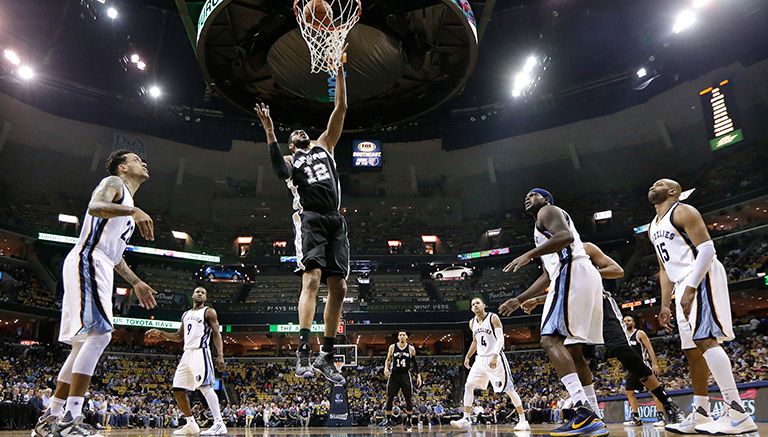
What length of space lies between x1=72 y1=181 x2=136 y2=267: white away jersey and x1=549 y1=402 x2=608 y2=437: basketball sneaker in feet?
13.8

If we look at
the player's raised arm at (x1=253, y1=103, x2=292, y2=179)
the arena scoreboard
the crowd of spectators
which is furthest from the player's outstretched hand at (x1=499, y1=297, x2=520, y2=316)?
the arena scoreboard

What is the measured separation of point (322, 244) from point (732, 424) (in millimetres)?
3990

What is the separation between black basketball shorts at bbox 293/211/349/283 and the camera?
4984mm

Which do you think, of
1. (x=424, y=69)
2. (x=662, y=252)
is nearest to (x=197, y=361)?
→ (x=662, y=252)

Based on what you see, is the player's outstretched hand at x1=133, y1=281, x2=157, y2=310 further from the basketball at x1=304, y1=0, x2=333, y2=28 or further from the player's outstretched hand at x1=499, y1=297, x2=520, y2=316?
the basketball at x1=304, y1=0, x2=333, y2=28

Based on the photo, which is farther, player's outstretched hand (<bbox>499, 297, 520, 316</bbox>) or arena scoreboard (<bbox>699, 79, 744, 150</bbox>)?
arena scoreboard (<bbox>699, 79, 744, 150</bbox>)

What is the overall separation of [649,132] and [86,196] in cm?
3589

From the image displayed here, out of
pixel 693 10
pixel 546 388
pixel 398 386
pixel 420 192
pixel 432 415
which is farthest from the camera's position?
pixel 420 192

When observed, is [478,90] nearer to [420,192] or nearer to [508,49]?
[508,49]

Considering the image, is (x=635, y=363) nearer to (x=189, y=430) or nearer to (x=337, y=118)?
(x=337, y=118)

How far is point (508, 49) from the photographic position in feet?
90.8

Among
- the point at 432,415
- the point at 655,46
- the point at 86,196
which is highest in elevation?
the point at 655,46

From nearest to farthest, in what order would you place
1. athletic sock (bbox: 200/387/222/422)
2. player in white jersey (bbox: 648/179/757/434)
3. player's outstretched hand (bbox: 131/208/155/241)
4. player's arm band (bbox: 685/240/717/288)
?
player's outstretched hand (bbox: 131/208/155/241) → player in white jersey (bbox: 648/179/757/434) → player's arm band (bbox: 685/240/717/288) → athletic sock (bbox: 200/387/222/422)

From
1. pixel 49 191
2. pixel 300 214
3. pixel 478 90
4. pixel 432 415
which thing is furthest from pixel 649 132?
pixel 49 191
